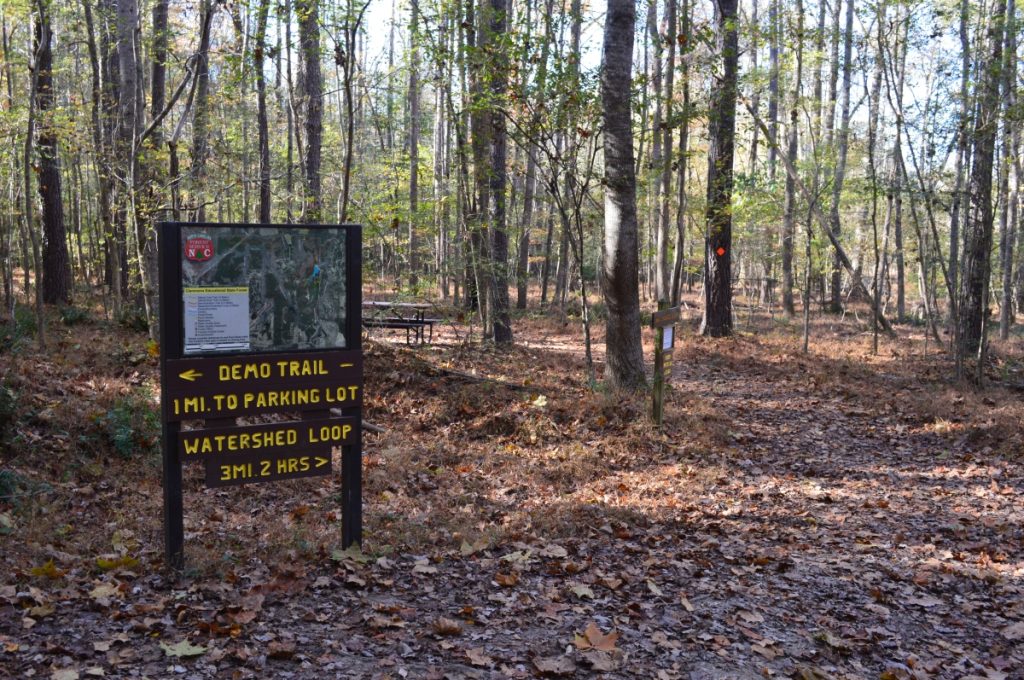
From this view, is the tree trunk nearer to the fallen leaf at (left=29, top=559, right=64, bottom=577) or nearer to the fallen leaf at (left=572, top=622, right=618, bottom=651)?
the fallen leaf at (left=29, top=559, right=64, bottom=577)

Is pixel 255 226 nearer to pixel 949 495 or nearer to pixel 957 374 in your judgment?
pixel 949 495

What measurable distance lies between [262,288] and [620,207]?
21.0ft

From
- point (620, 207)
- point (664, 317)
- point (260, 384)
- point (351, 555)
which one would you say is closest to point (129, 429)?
point (260, 384)

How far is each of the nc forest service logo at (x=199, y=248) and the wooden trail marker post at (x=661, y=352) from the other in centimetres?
598

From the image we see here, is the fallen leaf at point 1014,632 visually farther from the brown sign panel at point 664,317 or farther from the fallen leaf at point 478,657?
the brown sign panel at point 664,317

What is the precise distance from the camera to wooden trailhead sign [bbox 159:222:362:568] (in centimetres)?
489

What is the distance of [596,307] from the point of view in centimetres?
2442

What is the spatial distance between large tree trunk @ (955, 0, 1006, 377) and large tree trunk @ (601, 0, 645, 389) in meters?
6.24

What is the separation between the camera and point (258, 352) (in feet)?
17.0

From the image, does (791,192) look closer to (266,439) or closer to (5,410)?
(266,439)

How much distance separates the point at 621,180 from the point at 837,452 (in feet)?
14.8

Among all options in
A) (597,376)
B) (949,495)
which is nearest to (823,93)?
(597,376)

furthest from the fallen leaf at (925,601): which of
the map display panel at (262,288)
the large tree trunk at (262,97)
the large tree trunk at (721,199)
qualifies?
the large tree trunk at (721,199)

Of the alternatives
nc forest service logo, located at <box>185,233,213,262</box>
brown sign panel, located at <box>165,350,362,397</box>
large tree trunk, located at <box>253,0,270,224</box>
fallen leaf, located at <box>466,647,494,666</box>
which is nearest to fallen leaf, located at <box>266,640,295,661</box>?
fallen leaf, located at <box>466,647,494,666</box>
